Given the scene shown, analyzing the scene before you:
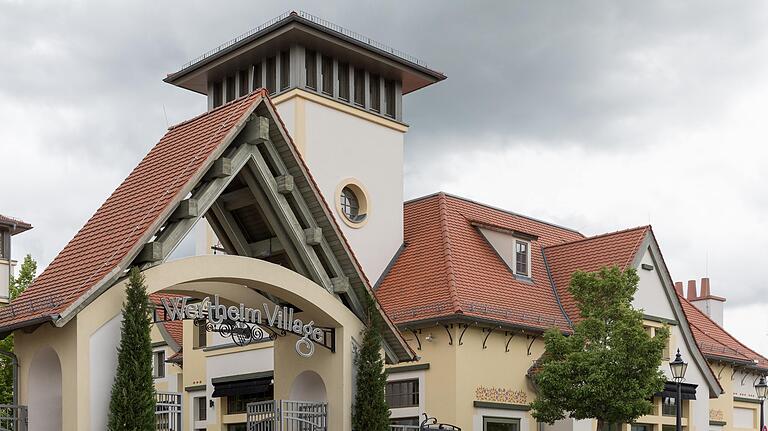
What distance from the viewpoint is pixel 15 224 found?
4319 cm

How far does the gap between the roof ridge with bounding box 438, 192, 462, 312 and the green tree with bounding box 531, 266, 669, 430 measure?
3052mm

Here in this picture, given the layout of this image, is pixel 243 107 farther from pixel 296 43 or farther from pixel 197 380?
pixel 197 380

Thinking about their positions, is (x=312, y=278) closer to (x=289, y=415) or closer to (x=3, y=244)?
(x=289, y=415)

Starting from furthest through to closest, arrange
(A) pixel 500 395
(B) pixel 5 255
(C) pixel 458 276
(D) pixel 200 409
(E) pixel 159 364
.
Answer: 1. (E) pixel 159 364
2. (B) pixel 5 255
3. (D) pixel 200 409
4. (C) pixel 458 276
5. (A) pixel 500 395

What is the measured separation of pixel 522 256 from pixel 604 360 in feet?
26.9

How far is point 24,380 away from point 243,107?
5.92 meters

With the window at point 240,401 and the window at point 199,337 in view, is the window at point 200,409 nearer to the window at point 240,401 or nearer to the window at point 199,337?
the window at point 199,337

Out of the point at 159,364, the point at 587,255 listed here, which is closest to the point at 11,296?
the point at 159,364

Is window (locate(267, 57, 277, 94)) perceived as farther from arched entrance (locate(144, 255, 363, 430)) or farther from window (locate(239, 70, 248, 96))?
arched entrance (locate(144, 255, 363, 430))

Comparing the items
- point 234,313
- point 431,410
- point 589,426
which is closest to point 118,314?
point 234,313

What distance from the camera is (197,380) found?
35.9 m

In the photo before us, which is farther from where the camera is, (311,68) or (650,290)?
(650,290)

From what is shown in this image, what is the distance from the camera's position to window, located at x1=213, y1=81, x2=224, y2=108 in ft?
113

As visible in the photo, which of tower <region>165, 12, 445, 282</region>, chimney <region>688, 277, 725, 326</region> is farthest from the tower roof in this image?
chimney <region>688, 277, 725, 326</region>
